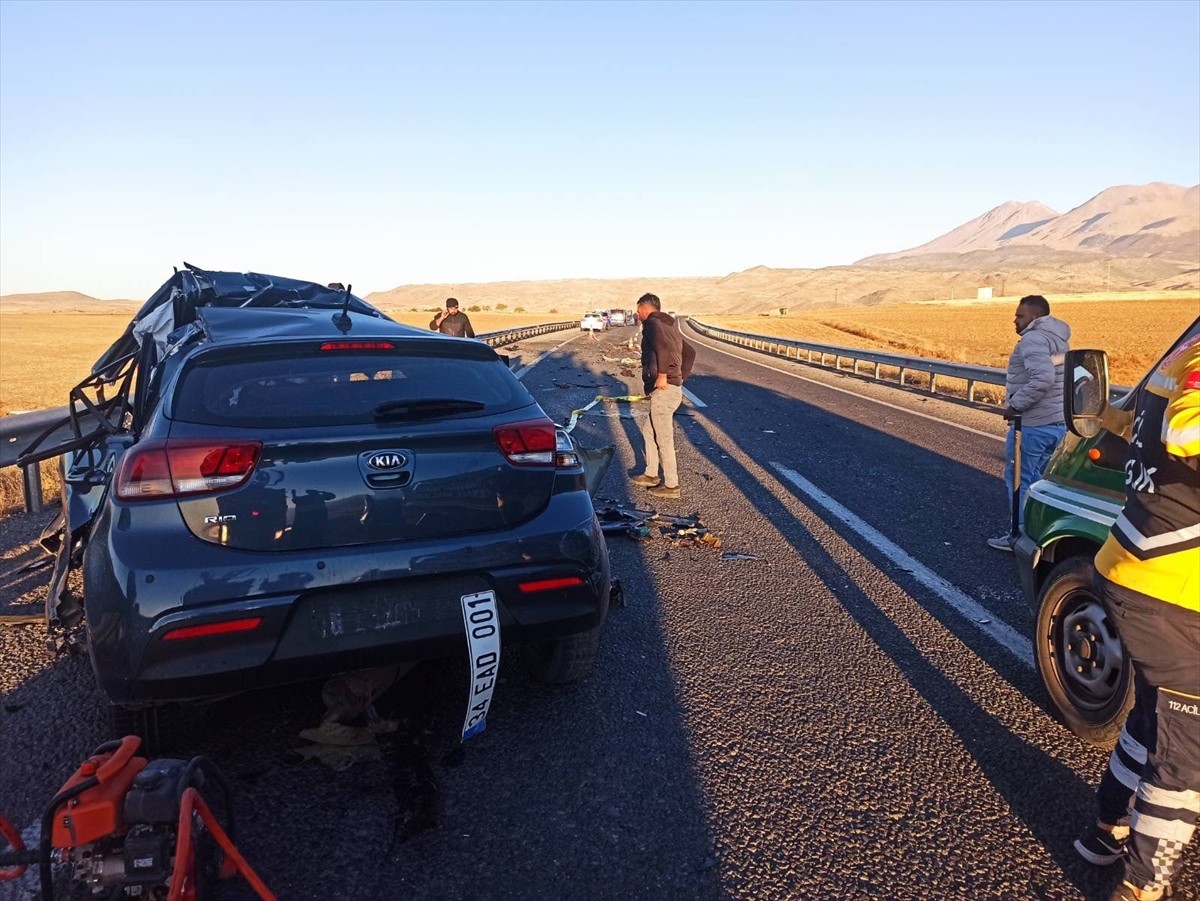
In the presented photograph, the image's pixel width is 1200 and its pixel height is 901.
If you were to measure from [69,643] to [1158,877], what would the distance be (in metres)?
4.76

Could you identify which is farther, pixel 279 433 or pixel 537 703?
pixel 537 703

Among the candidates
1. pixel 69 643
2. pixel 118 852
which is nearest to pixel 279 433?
pixel 118 852

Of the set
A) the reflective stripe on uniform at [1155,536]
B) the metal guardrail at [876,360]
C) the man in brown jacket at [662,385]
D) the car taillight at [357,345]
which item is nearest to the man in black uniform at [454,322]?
the man in brown jacket at [662,385]

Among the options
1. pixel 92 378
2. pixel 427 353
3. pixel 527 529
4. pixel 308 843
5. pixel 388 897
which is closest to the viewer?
pixel 388 897

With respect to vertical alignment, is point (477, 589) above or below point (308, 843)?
above

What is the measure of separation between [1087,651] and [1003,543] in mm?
2921

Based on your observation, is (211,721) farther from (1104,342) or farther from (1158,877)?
(1104,342)

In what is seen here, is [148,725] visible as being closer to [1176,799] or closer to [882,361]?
[1176,799]

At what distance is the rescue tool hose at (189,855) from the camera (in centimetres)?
222

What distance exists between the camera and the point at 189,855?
89.6 inches

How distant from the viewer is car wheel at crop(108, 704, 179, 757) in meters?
3.23

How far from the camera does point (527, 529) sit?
338cm

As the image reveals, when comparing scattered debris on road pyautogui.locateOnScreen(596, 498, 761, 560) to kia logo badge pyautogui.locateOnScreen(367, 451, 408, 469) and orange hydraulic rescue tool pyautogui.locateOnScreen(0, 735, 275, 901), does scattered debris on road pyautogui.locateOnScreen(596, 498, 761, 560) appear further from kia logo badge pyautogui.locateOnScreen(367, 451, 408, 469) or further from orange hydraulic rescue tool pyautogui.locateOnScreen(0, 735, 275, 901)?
orange hydraulic rescue tool pyautogui.locateOnScreen(0, 735, 275, 901)

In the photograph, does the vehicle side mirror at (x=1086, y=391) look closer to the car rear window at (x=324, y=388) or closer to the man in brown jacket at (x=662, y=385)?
the car rear window at (x=324, y=388)
